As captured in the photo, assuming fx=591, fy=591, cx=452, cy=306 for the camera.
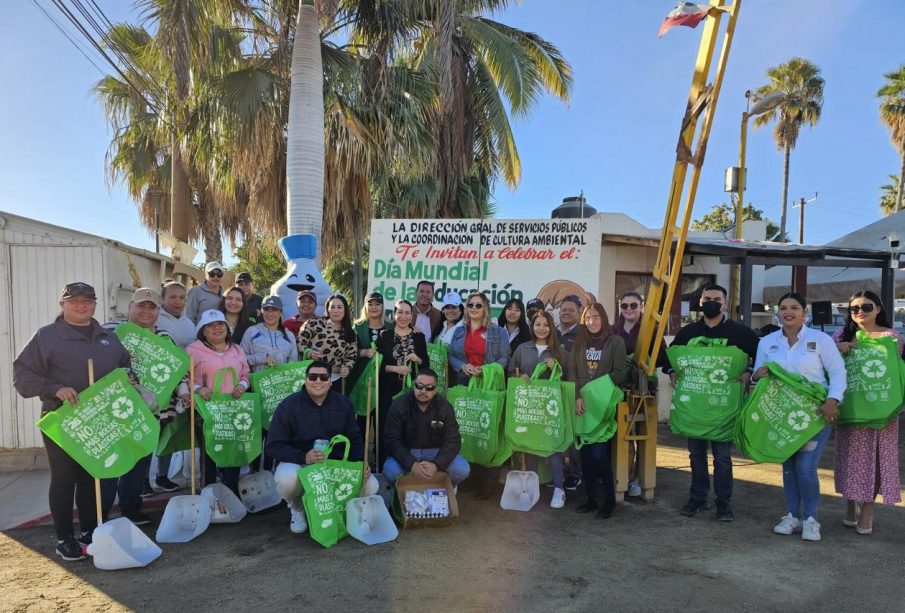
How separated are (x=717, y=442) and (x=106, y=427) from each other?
4.63 m


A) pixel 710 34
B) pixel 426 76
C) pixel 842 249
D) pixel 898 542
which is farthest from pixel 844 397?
pixel 426 76

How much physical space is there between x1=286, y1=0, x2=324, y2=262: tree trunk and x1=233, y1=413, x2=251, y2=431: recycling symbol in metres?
4.42

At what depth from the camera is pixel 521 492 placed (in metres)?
5.12

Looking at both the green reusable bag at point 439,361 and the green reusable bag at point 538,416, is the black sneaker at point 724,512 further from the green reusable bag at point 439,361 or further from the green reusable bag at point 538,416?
the green reusable bag at point 439,361

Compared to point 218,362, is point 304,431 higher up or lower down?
lower down

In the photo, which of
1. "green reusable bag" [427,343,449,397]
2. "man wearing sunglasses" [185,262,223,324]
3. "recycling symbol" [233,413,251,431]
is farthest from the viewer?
"man wearing sunglasses" [185,262,223,324]

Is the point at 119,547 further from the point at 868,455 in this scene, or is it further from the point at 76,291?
the point at 868,455

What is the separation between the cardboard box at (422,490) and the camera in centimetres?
459

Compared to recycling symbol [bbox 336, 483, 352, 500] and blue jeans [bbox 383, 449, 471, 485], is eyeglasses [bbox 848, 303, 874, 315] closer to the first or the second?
blue jeans [bbox 383, 449, 471, 485]

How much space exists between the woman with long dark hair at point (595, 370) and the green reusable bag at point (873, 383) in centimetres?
166

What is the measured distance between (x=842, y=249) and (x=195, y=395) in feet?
33.4

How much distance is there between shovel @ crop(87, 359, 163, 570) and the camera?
384 cm

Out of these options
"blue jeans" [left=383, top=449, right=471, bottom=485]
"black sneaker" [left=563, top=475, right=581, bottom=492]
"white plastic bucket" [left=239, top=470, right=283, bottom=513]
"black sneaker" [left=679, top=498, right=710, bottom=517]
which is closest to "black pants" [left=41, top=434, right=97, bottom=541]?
"white plastic bucket" [left=239, top=470, right=283, bottom=513]

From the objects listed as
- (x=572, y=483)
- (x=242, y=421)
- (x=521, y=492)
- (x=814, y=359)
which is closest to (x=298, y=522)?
(x=242, y=421)
